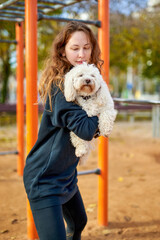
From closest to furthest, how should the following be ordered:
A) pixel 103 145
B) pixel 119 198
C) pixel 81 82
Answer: pixel 81 82 → pixel 103 145 → pixel 119 198

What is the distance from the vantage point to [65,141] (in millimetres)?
1438

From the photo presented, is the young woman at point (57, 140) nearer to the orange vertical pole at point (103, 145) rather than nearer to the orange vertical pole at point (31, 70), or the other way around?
the orange vertical pole at point (31, 70)

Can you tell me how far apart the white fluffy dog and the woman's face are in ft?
0.47

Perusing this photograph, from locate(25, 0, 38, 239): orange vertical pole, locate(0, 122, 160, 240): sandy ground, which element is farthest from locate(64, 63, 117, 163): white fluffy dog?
locate(0, 122, 160, 240): sandy ground

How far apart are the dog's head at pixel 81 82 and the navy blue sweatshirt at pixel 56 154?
0.17ft

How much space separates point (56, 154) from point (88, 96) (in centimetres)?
31

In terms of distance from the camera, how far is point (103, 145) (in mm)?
2492

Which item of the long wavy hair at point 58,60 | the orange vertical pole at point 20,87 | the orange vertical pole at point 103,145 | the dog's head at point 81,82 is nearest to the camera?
the dog's head at point 81,82

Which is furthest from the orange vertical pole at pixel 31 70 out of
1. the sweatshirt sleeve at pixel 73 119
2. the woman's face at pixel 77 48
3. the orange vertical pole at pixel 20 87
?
the orange vertical pole at pixel 20 87

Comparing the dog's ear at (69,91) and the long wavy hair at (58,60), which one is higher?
the long wavy hair at (58,60)

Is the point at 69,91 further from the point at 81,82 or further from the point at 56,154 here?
the point at 56,154

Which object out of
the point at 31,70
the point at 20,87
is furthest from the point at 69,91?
the point at 20,87

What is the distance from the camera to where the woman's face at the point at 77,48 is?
5.09ft

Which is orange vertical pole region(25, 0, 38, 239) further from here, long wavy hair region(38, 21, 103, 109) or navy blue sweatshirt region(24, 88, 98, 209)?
navy blue sweatshirt region(24, 88, 98, 209)
